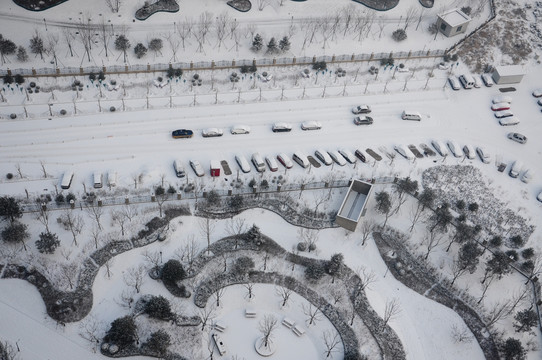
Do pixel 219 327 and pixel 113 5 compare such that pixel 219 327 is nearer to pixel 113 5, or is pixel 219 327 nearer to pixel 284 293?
pixel 284 293

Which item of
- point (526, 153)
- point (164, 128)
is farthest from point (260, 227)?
point (526, 153)

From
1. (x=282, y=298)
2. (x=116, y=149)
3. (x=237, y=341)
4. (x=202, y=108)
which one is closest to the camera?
(x=237, y=341)

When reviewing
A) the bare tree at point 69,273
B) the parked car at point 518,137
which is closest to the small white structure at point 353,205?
the parked car at point 518,137

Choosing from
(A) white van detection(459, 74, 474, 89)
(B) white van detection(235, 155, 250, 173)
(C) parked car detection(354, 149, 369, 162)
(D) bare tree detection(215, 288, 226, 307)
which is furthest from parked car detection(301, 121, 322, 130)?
(D) bare tree detection(215, 288, 226, 307)

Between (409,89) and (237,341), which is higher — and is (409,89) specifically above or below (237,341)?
above

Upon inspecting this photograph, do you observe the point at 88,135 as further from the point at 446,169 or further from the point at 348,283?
the point at 446,169

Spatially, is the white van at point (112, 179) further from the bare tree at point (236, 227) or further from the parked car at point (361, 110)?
the parked car at point (361, 110)

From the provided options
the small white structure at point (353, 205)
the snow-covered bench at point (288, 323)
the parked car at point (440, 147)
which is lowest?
the snow-covered bench at point (288, 323)
